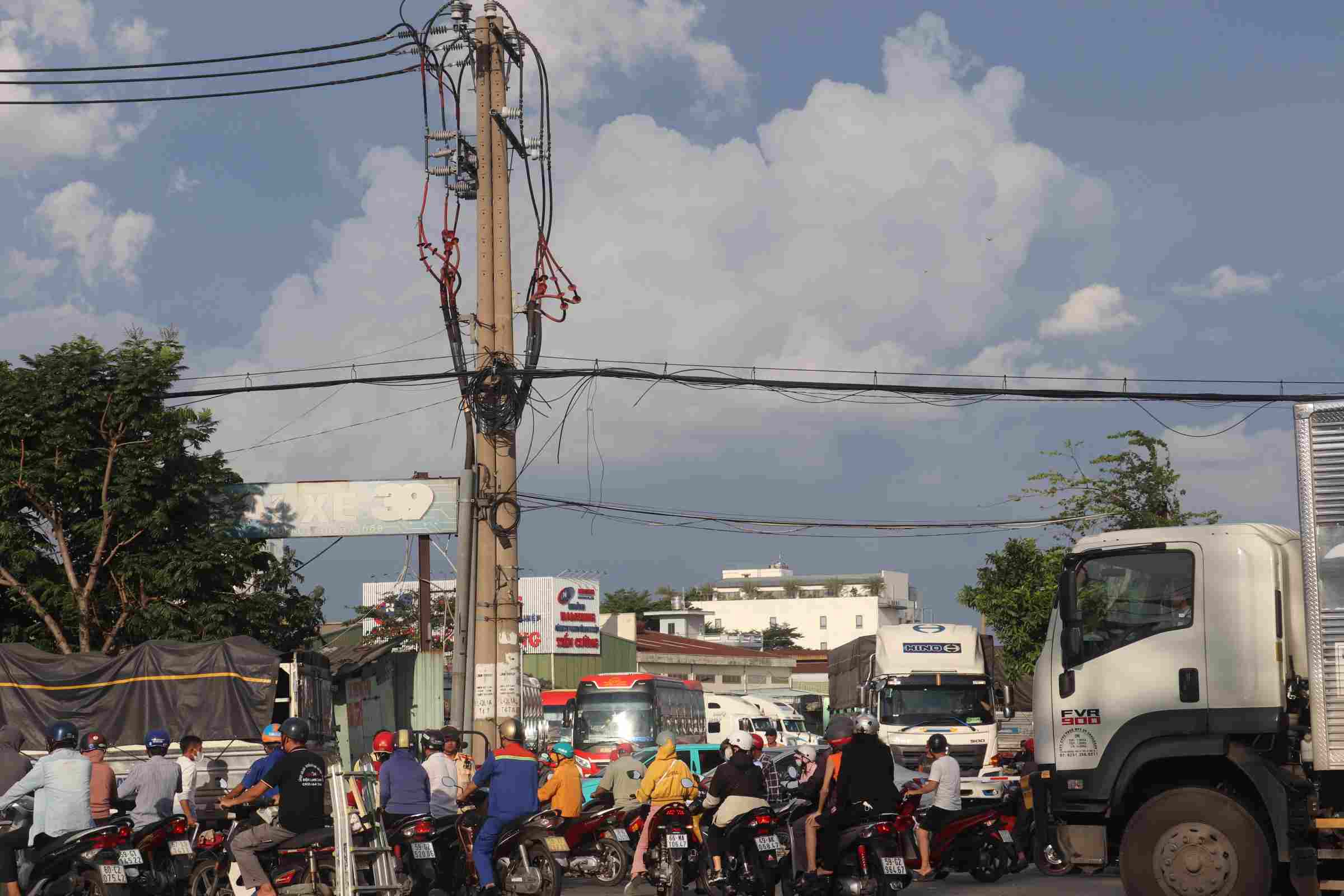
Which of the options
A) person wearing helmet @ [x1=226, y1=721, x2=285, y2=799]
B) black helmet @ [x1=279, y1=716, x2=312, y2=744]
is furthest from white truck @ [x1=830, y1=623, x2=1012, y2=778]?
black helmet @ [x1=279, y1=716, x2=312, y2=744]

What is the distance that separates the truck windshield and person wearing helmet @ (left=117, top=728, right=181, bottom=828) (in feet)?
49.2

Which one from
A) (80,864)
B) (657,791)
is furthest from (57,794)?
(657,791)

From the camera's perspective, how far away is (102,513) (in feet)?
79.2

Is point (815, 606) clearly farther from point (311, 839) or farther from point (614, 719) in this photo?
point (311, 839)

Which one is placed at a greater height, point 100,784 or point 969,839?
point 100,784

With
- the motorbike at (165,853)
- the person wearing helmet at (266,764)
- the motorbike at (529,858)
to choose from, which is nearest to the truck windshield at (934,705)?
the motorbike at (529,858)

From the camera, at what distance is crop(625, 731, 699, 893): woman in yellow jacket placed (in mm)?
13742

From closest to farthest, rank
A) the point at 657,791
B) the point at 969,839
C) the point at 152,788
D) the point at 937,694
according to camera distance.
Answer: the point at 657,791 → the point at 152,788 → the point at 969,839 → the point at 937,694

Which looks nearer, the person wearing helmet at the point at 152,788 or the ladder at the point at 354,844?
the ladder at the point at 354,844

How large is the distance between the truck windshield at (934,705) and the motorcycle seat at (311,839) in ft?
55.3

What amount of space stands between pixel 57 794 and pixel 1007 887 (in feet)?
30.5

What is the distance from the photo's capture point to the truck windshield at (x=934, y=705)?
26609 mm

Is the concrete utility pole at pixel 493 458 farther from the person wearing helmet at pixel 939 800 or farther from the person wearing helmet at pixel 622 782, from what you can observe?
the person wearing helmet at pixel 939 800

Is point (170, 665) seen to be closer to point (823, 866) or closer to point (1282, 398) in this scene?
point (823, 866)
